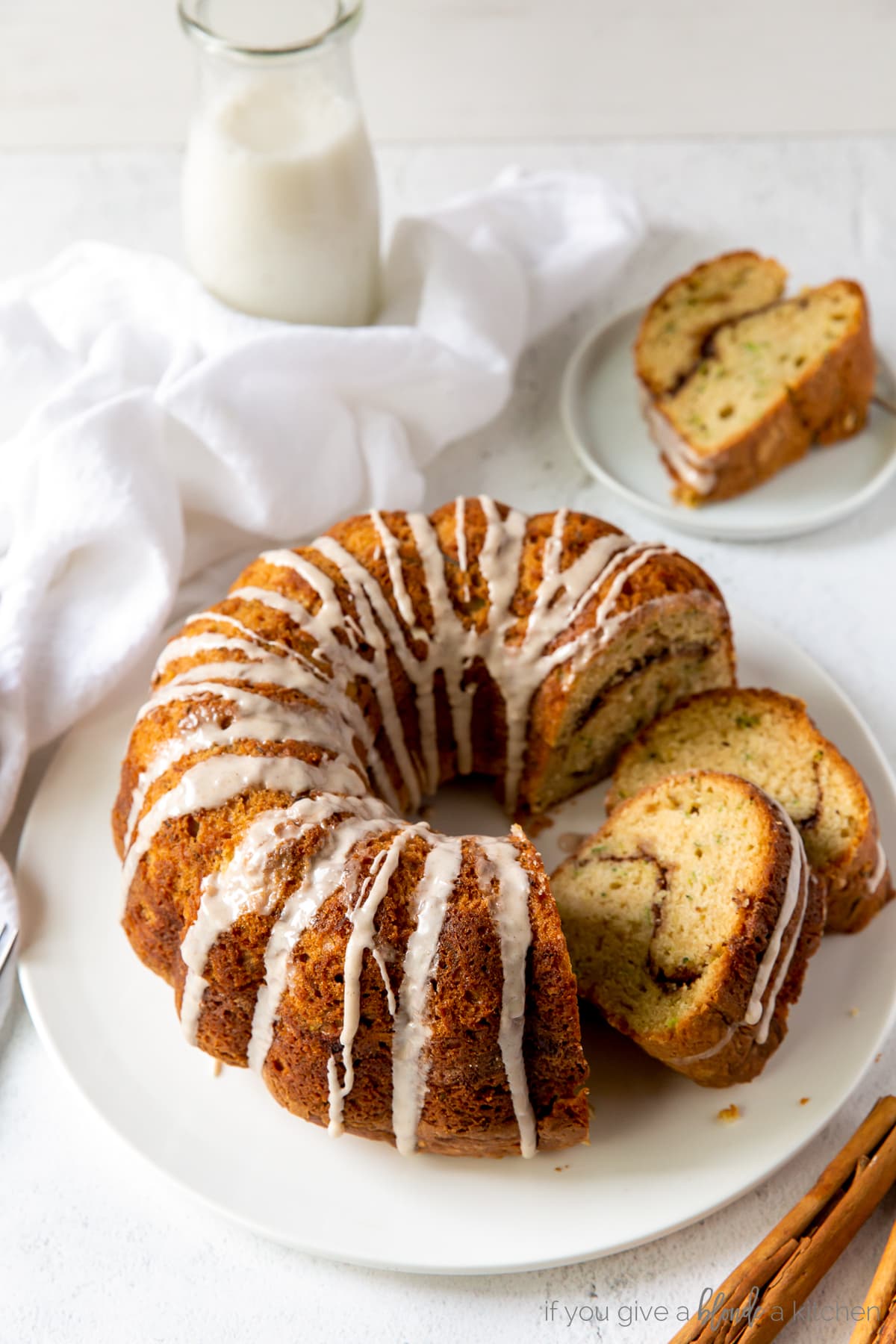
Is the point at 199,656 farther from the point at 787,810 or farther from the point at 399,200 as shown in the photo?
the point at 399,200

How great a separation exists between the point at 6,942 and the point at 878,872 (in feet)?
4.81

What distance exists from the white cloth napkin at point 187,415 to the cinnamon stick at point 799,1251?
1.29 m

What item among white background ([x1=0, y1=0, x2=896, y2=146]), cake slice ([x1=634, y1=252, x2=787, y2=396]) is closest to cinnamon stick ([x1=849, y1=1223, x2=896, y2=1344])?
cake slice ([x1=634, y1=252, x2=787, y2=396])

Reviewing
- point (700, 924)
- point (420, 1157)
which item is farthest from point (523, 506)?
point (420, 1157)

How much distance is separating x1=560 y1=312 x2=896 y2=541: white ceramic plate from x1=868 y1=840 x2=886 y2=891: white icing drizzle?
981 mm

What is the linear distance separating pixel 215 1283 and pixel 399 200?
289 cm

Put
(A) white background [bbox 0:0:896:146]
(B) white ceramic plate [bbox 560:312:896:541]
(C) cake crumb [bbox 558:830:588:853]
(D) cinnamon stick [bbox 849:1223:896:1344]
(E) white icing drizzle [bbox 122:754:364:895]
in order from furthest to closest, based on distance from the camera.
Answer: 1. (A) white background [bbox 0:0:896:146]
2. (B) white ceramic plate [bbox 560:312:896:541]
3. (C) cake crumb [bbox 558:830:588:853]
4. (E) white icing drizzle [bbox 122:754:364:895]
5. (D) cinnamon stick [bbox 849:1223:896:1344]

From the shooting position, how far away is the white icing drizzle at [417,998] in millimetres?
1975

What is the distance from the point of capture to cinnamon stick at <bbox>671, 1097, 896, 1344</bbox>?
195cm

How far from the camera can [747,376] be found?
128 inches

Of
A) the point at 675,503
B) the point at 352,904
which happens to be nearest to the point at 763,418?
the point at 675,503

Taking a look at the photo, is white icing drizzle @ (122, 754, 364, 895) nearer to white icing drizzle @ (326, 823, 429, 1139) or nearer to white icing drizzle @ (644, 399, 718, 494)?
white icing drizzle @ (326, 823, 429, 1139)

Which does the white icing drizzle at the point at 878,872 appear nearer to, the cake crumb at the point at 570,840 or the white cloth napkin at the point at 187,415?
the cake crumb at the point at 570,840

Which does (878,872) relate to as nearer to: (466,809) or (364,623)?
(466,809)
